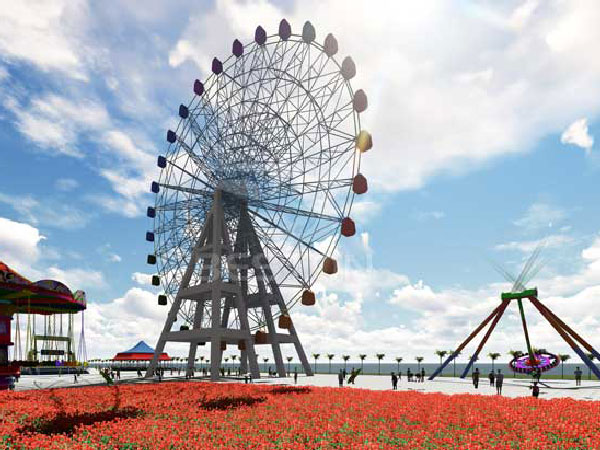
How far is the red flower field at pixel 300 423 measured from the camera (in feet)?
40.9

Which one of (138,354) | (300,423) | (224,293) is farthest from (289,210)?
(138,354)

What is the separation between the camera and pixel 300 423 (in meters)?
15.1

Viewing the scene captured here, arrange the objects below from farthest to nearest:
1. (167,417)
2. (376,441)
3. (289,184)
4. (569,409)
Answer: (289,184)
(569,409)
(167,417)
(376,441)

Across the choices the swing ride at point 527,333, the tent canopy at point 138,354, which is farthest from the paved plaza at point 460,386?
the tent canopy at point 138,354

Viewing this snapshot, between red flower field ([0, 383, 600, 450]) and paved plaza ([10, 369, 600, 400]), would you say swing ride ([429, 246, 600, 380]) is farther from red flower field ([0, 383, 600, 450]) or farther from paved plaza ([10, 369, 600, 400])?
red flower field ([0, 383, 600, 450])

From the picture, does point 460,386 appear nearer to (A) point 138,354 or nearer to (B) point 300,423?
(B) point 300,423

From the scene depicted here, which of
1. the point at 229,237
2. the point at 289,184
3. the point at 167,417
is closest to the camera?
the point at 167,417

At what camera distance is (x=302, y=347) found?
54.5m

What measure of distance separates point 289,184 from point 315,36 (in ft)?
41.4

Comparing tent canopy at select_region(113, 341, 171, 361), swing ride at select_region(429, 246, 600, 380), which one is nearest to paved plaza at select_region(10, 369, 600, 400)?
swing ride at select_region(429, 246, 600, 380)

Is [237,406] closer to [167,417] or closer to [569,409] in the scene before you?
[167,417]

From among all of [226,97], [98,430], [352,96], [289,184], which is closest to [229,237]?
[289,184]

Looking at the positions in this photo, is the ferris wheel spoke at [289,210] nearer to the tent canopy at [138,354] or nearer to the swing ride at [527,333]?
the swing ride at [527,333]

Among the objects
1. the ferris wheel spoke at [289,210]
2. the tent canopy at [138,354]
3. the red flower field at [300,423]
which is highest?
the ferris wheel spoke at [289,210]
